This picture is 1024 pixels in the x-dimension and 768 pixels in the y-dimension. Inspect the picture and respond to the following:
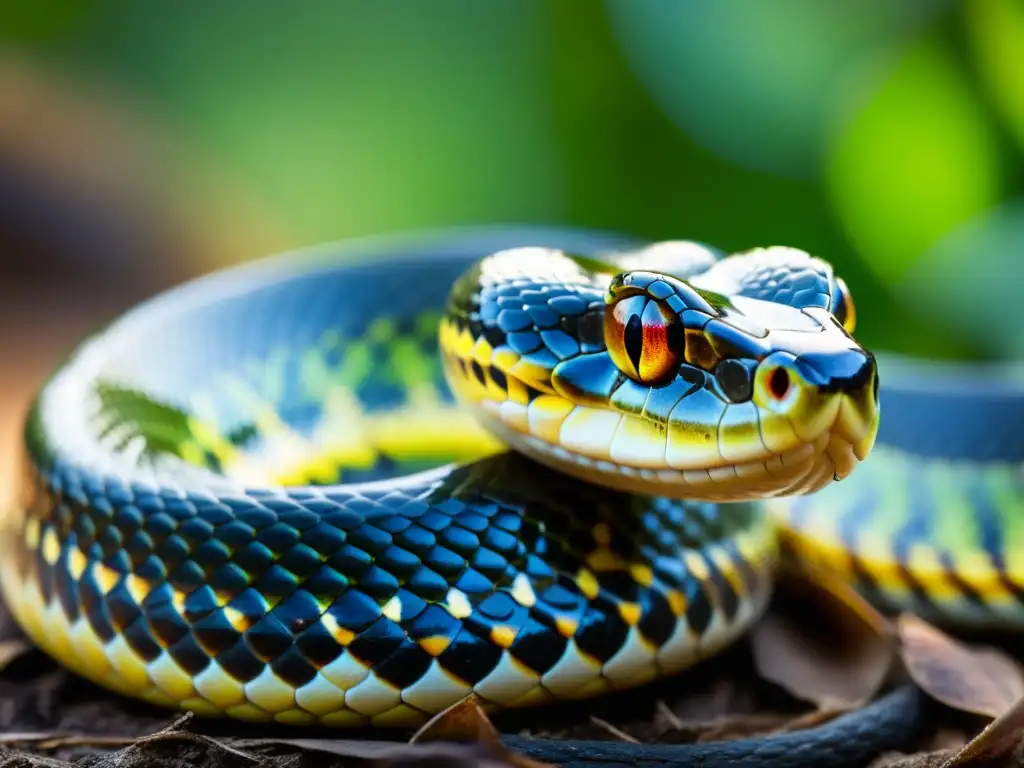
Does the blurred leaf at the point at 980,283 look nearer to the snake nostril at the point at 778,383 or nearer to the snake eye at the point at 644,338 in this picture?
the snake eye at the point at 644,338

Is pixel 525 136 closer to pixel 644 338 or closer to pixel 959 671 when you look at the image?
pixel 959 671

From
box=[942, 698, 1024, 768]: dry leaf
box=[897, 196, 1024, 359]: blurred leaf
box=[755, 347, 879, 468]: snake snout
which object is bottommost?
box=[897, 196, 1024, 359]: blurred leaf

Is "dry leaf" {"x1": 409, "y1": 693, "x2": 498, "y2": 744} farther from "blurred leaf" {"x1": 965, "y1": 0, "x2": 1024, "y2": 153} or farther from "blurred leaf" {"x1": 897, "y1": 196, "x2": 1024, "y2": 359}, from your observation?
"blurred leaf" {"x1": 965, "y1": 0, "x2": 1024, "y2": 153}

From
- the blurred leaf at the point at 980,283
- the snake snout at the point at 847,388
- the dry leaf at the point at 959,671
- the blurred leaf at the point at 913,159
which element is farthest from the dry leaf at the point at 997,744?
the blurred leaf at the point at 913,159

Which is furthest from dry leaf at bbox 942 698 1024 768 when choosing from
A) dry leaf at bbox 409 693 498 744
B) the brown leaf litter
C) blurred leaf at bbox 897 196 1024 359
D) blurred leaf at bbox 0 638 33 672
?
blurred leaf at bbox 897 196 1024 359

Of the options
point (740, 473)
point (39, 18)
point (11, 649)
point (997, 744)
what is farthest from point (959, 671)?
point (39, 18)

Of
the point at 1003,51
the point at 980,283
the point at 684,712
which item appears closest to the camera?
the point at 684,712

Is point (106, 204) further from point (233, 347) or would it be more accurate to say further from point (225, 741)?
point (225, 741)

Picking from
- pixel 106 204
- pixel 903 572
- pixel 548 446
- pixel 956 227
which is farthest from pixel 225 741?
pixel 106 204
